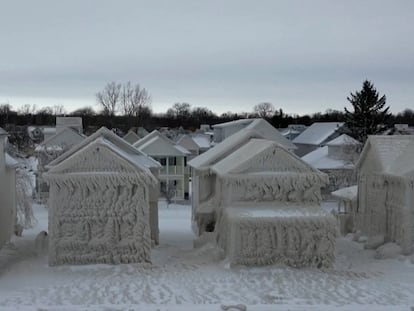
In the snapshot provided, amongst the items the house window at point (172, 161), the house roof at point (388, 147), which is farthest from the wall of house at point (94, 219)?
the house window at point (172, 161)

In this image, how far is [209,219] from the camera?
845 inches

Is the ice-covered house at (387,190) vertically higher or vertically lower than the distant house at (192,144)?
lower

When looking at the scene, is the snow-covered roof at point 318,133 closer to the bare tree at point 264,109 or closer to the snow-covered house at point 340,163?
the snow-covered house at point 340,163

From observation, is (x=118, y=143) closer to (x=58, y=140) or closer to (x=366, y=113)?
(x=58, y=140)

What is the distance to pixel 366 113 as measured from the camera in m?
41.9

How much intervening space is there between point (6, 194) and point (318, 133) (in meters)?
35.0

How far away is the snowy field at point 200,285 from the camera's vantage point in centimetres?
1300

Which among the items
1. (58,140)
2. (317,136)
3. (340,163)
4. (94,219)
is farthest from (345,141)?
(94,219)

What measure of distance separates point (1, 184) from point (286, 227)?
12.3 m

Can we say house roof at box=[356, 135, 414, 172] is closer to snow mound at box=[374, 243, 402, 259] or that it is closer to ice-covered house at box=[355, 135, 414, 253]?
ice-covered house at box=[355, 135, 414, 253]

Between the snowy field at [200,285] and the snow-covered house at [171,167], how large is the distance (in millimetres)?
23764

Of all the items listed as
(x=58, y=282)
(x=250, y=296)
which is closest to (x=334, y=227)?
(x=250, y=296)

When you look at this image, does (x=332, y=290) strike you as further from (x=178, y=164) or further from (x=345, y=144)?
(x=178, y=164)

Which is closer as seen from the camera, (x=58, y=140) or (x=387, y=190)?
(x=387, y=190)
